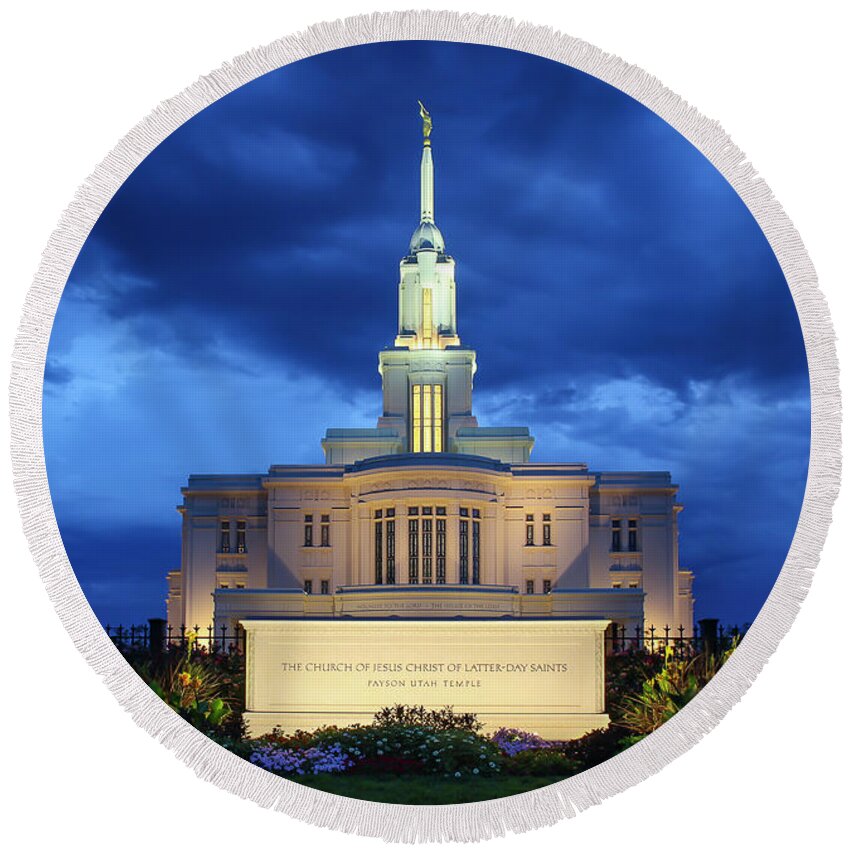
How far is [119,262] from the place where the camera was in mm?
12500

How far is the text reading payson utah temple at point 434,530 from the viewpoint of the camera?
1942cm

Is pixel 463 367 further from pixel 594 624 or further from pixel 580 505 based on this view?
pixel 594 624

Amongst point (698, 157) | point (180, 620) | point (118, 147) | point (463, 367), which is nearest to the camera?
point (118, 147)

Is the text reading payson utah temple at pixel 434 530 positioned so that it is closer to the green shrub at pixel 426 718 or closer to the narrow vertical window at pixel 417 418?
the narrow vertical window at pixel 417 418

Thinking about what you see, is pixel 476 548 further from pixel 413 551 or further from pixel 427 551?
pixel 413 551

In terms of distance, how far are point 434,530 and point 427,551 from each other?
0.34 m

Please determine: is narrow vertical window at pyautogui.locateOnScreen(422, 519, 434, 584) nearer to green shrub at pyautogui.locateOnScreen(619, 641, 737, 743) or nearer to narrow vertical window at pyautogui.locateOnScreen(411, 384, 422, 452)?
narrow vertical window at pyautogui.locateOnScreen(411, 384, 422, 452)

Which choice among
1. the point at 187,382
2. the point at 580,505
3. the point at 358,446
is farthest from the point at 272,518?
the point at 187,382

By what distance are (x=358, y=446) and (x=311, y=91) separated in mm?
7455

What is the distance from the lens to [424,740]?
11.5 m

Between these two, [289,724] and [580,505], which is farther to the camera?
[580,505]

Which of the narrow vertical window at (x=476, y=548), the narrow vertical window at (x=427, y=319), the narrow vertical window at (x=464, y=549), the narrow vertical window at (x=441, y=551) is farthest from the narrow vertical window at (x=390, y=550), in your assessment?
the narrow vertical window at (x=427, y=319)

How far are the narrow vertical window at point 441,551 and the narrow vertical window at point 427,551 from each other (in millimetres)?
106

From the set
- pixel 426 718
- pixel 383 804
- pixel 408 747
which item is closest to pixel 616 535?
pixel 426 718
